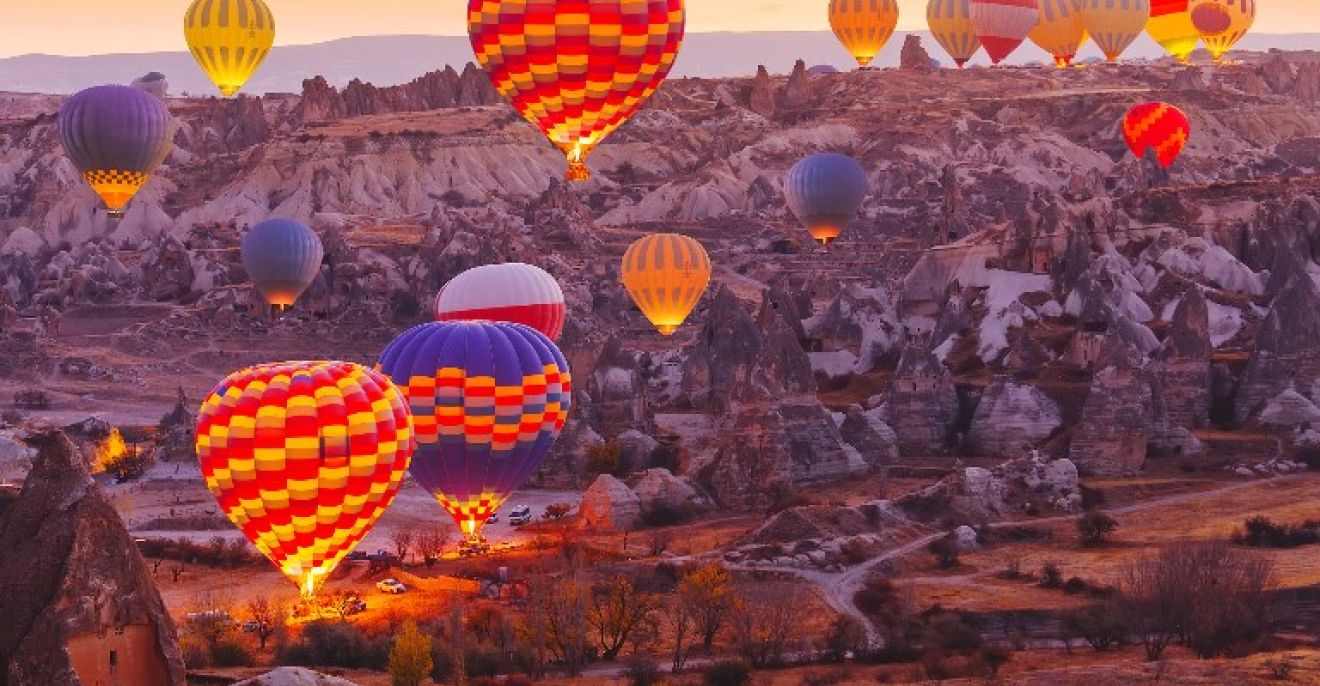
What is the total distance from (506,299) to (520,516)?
406 inches

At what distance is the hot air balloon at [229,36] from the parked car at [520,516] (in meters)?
53.5

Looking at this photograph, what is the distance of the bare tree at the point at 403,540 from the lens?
47.6 m

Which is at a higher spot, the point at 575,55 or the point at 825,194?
the point at 575,55

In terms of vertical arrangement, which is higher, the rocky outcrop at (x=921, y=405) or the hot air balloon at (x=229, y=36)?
the hot air balloon at (x=229, y=36)

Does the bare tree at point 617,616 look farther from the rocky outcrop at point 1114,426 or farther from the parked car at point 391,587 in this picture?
the rocky outcrop at point 1114,426

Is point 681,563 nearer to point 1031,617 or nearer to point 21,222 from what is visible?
point 1031,617

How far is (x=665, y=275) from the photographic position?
75562 millimetres

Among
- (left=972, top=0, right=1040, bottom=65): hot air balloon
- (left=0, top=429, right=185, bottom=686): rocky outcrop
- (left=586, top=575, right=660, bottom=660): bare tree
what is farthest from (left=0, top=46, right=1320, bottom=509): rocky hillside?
(left=0, top=429, right=185, bottom=686): rocky outcrop

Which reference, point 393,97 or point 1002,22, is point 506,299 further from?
point 393,97

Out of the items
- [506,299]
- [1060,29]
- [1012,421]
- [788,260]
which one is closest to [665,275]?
[506,299]

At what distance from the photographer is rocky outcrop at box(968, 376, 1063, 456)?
190 ft

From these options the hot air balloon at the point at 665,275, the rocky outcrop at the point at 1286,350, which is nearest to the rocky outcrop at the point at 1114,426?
the rocky outcrop at the point at 1286,350

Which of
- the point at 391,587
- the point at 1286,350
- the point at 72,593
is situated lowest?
the point at 391,587

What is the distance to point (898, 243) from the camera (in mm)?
101625
